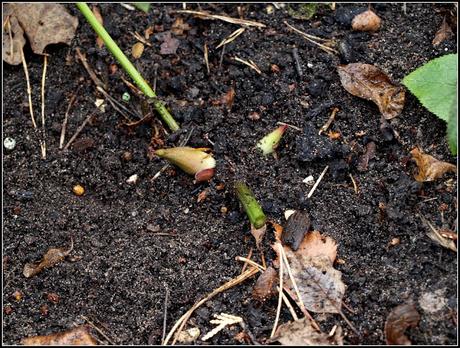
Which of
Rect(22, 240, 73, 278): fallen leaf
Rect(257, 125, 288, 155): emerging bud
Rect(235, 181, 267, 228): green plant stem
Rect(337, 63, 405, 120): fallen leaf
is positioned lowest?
Rect(22, 240, 73, 278): fallen leaf

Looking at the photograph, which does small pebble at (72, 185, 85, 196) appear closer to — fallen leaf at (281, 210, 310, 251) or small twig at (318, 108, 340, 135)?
fallen leaf at (281, 210, 310, 251)

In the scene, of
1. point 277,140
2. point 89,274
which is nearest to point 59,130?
point 89,274

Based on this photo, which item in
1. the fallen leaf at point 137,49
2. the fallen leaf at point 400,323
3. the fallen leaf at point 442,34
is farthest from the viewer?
the fallen leaf at point 137,49

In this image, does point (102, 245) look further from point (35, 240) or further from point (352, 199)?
point (352, 199)

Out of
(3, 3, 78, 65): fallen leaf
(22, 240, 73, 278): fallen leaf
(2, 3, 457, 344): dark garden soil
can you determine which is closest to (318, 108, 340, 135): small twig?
(2, 3, 457, 344): dark garden soil

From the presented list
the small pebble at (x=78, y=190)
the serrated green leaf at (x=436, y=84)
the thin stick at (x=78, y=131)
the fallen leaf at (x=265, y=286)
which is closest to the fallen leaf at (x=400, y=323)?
the fallen leaf at (x=265, y=286)

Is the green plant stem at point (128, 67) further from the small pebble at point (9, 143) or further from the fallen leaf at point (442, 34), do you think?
the fallen leaf at point (442, 34)

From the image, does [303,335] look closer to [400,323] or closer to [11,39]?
[400,323]
